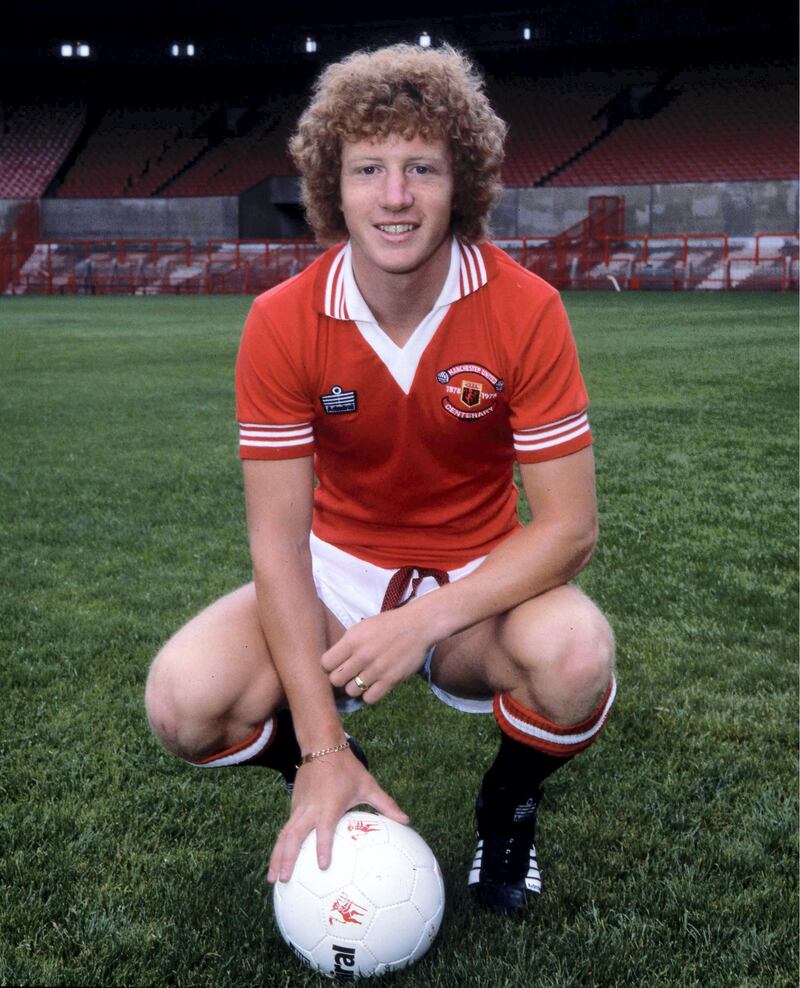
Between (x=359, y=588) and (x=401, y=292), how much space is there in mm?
673

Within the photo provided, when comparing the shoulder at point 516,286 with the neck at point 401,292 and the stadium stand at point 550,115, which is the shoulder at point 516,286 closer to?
the neck at point 401,292

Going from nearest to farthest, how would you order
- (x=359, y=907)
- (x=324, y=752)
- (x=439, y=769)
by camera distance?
(x=359, y=907) → (x=324, y=752) → (x=439, y=769)

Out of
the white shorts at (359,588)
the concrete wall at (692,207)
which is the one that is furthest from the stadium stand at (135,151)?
the white shorts at (359,588)

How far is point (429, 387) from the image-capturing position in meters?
2.48

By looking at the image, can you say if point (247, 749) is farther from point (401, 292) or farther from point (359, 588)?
point (401, 292)

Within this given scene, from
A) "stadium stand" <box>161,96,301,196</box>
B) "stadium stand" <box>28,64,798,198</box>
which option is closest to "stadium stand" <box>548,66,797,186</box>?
"stadium stand" <box>28,64,798,198</box>

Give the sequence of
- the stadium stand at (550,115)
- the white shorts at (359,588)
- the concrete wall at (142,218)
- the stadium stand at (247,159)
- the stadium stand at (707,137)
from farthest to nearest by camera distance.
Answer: the stadium stand at (247,159)
the stadium stand at (550,115)
the concrete wall at (142,218)
the stadium stand at (707,137)
the white shorts at (359,588)

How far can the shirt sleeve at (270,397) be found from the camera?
8.04 feet

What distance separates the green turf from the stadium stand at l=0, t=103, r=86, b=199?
29.7 meters

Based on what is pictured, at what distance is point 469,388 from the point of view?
2.48 m

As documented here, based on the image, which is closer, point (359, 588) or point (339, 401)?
point (339, 401)

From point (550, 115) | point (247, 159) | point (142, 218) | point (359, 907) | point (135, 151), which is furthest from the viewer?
point (135, 151)

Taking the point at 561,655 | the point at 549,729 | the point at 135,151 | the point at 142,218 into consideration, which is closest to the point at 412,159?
the point at 561,655

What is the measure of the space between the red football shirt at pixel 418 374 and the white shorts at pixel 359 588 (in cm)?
24
